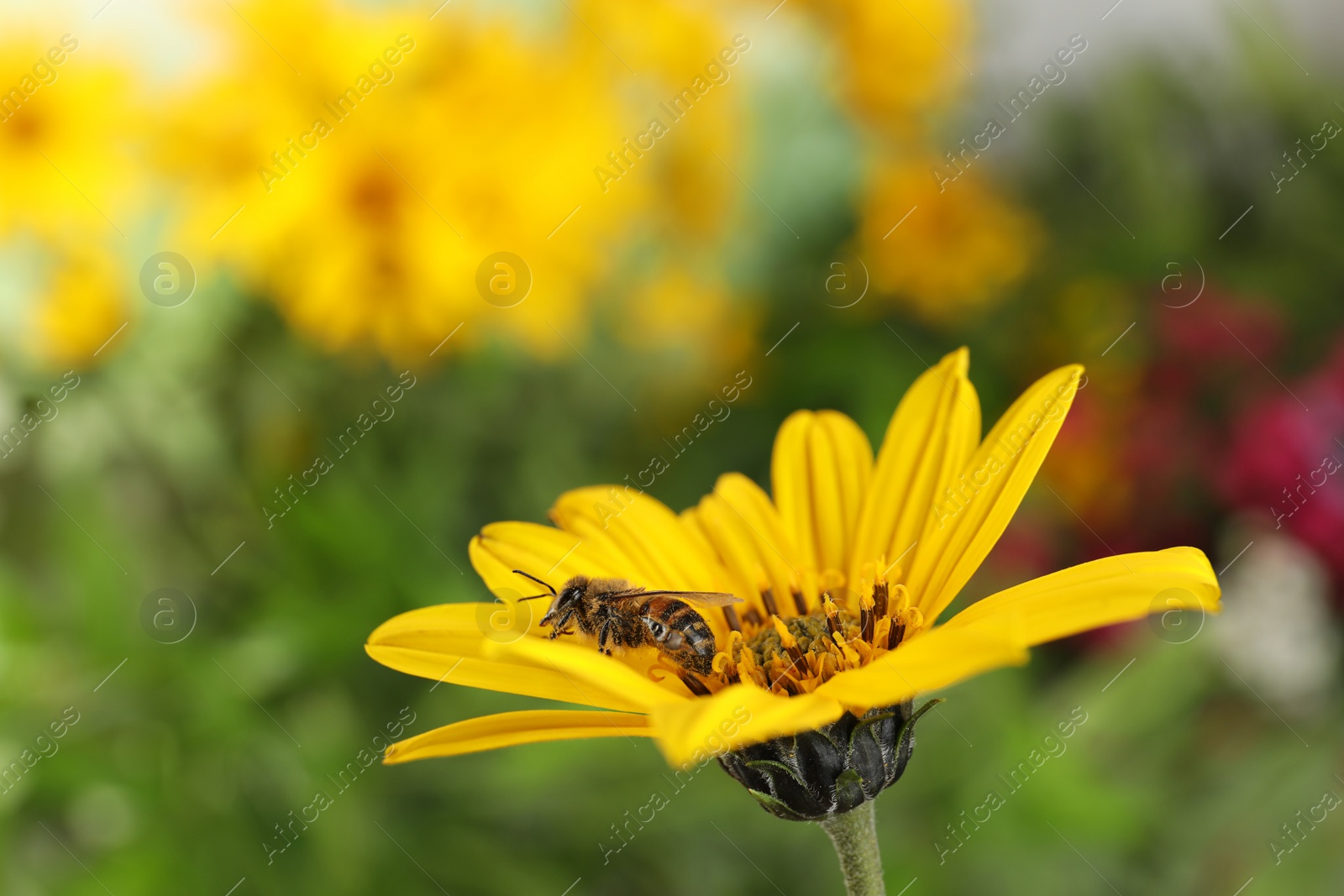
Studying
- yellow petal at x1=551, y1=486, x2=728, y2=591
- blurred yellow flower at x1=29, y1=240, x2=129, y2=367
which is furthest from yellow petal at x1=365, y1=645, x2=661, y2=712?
blurred yellow flower at x1=29, y1=240, x2=129, y2=367

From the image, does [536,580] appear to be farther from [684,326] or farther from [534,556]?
[684,326]

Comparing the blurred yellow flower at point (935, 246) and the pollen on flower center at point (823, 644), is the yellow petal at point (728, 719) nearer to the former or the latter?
the pollen on flower center at point (823, 644)

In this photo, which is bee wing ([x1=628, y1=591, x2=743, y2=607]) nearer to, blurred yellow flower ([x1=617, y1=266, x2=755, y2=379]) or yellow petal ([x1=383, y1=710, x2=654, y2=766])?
yellow petal ([x1=383, y1=710, x2=654, y2=766])

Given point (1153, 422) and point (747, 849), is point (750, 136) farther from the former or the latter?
point (747, 849)

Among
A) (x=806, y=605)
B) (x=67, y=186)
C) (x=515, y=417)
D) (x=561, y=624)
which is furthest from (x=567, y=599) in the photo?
(x=67, y=186)

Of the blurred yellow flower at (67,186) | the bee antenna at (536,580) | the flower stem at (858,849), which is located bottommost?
the flower stem at (858,849)

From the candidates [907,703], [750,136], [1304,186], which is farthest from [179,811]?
[1304,186]

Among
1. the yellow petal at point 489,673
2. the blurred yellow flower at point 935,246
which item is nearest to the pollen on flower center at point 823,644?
the yellow petal at point 489,673
